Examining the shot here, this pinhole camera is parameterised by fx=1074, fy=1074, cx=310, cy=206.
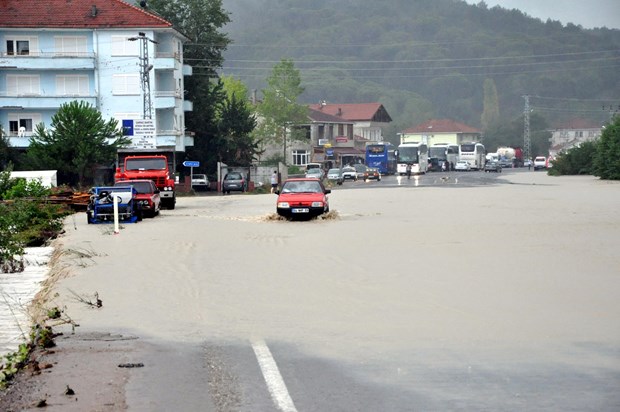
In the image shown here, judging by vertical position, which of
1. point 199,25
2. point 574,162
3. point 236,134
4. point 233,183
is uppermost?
point 199,25

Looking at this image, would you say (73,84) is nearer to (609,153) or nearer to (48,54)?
(48,54)

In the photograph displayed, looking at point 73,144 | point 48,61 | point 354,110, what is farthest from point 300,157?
point 73,144

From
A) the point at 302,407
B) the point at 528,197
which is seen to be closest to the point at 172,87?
the point at 528,197

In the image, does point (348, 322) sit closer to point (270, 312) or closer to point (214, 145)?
point (270, 312)

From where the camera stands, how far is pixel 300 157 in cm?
13462

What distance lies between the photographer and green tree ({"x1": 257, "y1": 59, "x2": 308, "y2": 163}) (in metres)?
119

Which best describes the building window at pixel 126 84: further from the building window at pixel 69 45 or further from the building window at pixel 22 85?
the building window at pixel 22 85

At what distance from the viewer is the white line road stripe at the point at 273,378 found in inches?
412

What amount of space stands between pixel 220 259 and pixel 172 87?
6165 centimetres

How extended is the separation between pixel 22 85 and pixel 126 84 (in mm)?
7869

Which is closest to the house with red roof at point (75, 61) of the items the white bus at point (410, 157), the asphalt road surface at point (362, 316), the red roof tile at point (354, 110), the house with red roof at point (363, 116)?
the white bus at point (410, 157)

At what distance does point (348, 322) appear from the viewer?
52.5ft

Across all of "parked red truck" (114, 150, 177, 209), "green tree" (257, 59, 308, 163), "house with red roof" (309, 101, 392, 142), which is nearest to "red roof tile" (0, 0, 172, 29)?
"parked red truck" (114, 150, 177, 209)

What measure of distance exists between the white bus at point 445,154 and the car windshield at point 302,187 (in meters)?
99.6
